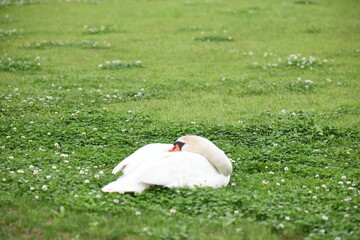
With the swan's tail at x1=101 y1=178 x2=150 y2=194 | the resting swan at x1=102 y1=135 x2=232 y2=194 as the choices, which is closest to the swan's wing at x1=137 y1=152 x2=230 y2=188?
the resting swan at x1=102 y1=135 x2=232 y2=194

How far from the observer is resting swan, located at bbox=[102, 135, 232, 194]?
762 cm

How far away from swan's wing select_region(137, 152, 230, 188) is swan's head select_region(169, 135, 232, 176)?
0.09m

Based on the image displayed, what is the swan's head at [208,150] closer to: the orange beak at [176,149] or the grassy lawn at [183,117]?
the orange beak at [176,149]

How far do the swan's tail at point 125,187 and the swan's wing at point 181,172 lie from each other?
0.10m

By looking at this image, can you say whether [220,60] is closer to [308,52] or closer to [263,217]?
[308,52]

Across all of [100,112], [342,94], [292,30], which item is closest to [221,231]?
[100,112]

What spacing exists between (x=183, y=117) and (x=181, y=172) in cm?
415

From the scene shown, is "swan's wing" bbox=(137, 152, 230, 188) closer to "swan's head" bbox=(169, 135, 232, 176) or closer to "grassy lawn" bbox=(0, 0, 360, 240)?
"swan's head" bbox=(169, 135, 232, 176)

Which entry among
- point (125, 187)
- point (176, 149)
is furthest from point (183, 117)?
point (125, 187)

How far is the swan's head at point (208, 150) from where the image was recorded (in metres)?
8.02

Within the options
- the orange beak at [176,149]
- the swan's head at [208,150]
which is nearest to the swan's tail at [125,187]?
the orange beak at [176,149]

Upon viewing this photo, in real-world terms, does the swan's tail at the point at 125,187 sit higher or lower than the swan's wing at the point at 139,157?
lower

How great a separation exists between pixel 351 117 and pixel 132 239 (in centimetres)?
728

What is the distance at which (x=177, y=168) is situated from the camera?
306 inches
